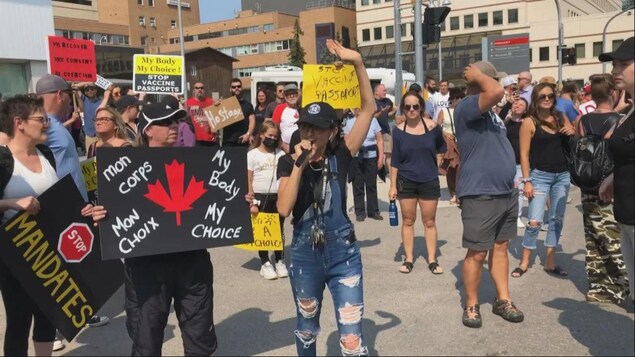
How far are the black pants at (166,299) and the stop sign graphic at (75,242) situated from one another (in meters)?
0.55

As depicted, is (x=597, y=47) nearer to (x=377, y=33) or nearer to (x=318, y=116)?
(x=377, y=33)

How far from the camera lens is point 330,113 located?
3.26m

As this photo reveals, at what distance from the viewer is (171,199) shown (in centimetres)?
338

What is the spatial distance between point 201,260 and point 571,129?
398 centimetres

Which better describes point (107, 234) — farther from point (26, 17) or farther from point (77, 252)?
point (26, 17)

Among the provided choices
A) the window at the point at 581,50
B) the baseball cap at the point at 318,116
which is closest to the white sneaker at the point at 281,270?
the baseball cap at the point at 318,116

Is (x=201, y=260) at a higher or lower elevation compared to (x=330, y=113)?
lower

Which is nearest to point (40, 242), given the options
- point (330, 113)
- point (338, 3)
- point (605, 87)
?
point (330, 113)

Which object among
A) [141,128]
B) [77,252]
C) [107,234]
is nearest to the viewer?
[107,234]

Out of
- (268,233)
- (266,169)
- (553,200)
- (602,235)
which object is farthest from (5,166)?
(553,200)

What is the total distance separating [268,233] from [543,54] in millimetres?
65345

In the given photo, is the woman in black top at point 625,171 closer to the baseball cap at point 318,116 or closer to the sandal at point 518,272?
the baseball cap at point 318,116

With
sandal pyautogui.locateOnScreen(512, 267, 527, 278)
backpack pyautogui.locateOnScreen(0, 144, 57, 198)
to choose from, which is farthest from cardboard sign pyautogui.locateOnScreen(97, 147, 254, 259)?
sandal pyautogui.locateOnScreen(512, 267, 527, 278)

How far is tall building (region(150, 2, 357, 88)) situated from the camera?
80.1m
